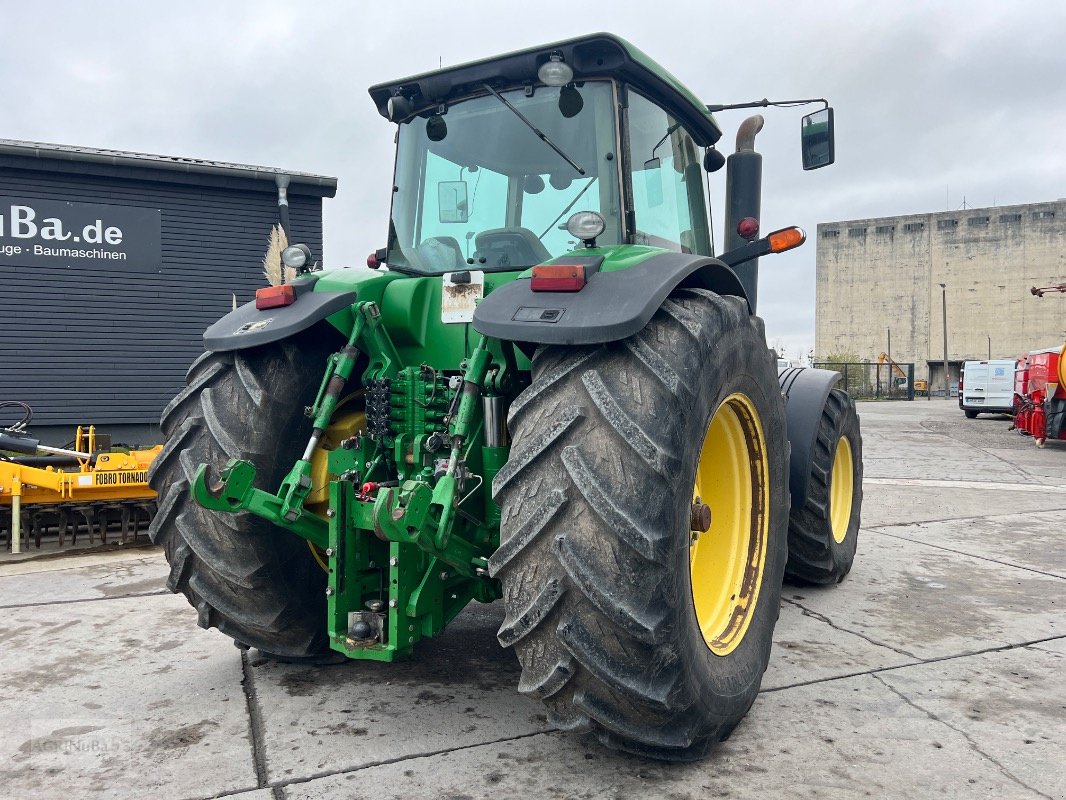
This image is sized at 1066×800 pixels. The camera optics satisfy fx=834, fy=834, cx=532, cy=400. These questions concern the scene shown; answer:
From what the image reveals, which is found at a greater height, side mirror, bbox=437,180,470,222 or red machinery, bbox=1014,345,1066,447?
side mirror, bbox=437,180,470,222

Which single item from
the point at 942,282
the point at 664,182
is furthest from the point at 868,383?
the point at 664,182

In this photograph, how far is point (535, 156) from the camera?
3338 mm

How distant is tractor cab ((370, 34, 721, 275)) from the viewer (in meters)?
3.15

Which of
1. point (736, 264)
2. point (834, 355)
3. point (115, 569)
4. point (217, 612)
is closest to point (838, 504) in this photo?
point (736, 264)

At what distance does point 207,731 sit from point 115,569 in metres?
3.18

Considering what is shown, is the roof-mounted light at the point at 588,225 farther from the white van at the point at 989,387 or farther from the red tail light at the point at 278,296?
the white van at the point at 989,387

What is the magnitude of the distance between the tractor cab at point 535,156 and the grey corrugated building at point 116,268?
31.4 ft

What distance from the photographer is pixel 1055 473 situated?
10859 millimetres

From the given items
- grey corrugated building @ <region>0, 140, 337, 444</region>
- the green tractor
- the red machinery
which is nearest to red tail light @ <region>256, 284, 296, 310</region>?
the green tractor

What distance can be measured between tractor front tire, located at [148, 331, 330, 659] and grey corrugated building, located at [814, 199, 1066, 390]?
60267mm

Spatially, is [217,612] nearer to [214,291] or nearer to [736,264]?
[736,264]

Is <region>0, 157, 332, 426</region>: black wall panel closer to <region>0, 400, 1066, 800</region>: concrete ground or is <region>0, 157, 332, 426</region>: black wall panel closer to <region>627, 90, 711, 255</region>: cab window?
<region>0, 400, 1066, 800</region>: concrete ground

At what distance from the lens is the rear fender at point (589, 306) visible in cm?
232

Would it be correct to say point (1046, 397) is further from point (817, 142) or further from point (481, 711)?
point (481, 711)
